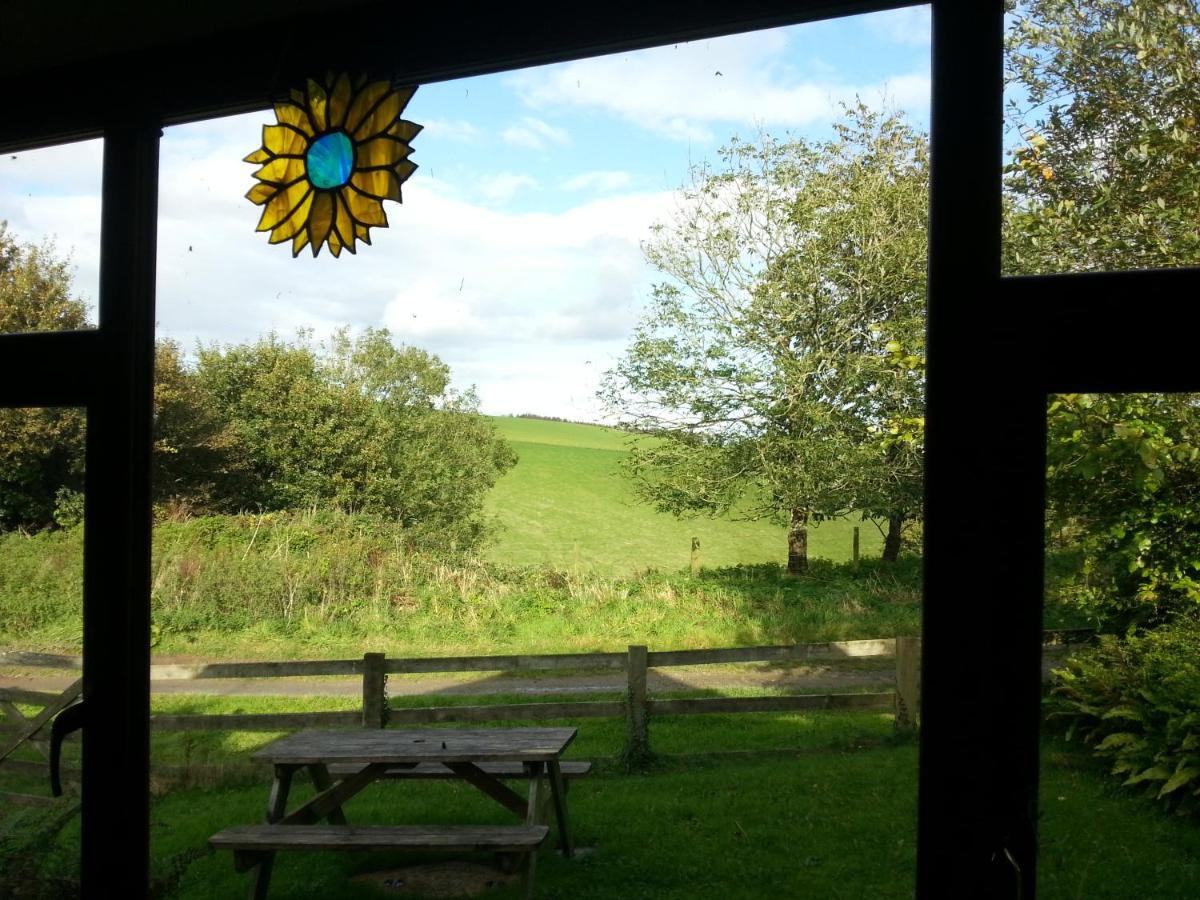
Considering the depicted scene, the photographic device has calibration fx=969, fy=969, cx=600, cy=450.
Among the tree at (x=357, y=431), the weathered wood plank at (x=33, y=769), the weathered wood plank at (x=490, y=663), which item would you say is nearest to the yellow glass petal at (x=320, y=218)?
the weathered wood plank at (x=33, y=769)

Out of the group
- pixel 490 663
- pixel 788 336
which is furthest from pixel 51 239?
pixel 788 336

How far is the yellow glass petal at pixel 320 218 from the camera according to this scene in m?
1.69

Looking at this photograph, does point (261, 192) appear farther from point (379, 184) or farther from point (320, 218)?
point (379, 184)

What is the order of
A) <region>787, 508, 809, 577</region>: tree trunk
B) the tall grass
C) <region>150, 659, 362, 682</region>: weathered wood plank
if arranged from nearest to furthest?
<region>150, 659, 362, 682</region>: weathered wood plank
the tall grass
<region>787, 508, 809, 577</region>: tree trunk

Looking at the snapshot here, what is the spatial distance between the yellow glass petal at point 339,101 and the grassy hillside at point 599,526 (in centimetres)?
731

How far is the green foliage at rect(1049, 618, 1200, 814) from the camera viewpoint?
1206mm

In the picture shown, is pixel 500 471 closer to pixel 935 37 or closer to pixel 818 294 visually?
pixel 818 294

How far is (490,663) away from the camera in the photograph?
5.05 metres

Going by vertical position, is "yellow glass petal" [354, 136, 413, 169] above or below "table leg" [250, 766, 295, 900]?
above

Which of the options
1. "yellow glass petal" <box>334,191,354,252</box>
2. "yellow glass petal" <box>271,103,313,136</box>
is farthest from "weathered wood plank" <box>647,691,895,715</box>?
"yellow glass petal" <box>271,103,313,136</box>

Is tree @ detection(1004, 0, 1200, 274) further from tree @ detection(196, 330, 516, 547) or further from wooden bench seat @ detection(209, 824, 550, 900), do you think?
tree @ detection(196, 330, 516, 547)

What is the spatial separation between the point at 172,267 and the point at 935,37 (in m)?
1.73

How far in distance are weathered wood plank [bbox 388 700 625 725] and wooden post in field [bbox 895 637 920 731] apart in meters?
1.48

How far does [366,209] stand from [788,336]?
7078mm
